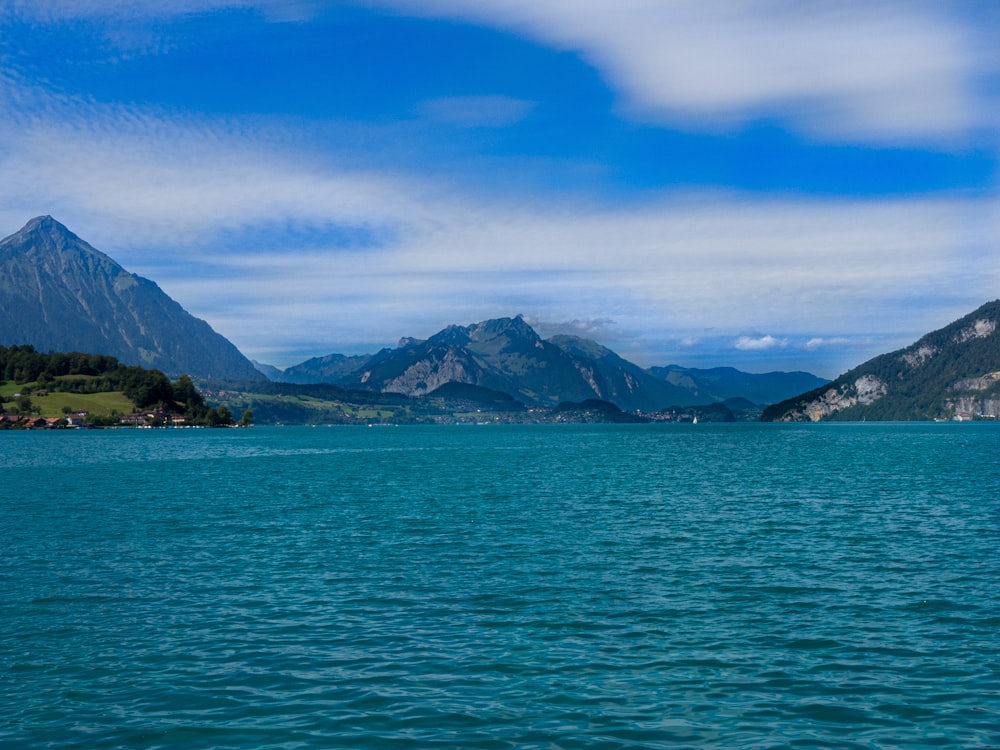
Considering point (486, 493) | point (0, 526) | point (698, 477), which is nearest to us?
point (0, 526)

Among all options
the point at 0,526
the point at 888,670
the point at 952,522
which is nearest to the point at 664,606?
the point at 888,670

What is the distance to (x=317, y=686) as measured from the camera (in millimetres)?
24656

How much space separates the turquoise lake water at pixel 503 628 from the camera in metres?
21.9

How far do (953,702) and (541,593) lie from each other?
17.7 metres

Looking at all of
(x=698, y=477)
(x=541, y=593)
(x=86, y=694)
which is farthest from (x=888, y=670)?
(x=698, y=477)

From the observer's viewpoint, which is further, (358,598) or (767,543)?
(767,543)

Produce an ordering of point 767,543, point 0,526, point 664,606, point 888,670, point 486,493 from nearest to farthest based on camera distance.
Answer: point 888,670 < point 664,606 < point 767,543 < point 0,526 < point 486,493

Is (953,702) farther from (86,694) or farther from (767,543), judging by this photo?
(767,543)

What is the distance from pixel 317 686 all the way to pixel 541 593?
1459cm

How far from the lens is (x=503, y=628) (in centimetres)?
3125

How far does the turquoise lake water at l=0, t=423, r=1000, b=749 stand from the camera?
2189 cm

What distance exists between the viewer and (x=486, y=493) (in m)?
88.3

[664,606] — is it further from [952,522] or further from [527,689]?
[952,522]

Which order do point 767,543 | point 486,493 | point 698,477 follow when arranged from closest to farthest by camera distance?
point 767,543
point 486,493
point 698,477
